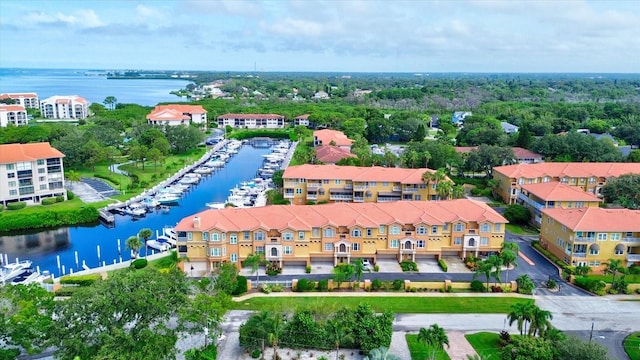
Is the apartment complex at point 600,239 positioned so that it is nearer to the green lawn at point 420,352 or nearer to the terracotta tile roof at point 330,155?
the green lawn at point 420,352

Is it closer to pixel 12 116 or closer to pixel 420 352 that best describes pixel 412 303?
pixel 420 352

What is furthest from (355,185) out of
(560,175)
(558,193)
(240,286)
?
(560,175)

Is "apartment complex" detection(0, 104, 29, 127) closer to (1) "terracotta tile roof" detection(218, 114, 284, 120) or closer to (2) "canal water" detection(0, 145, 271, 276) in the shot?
(1) "terracotta tile roof" detection(218, 114, 284, 120)

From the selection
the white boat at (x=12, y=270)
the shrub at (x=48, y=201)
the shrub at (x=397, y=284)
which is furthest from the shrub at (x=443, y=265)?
the shrub at (x=48, y=201)

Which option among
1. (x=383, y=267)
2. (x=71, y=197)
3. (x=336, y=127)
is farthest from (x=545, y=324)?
(x=336, y=127)

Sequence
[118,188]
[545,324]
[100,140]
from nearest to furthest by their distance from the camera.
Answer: [545,324] < [118,188] < [100,140]

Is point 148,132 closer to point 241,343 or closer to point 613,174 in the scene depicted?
point 241,343
